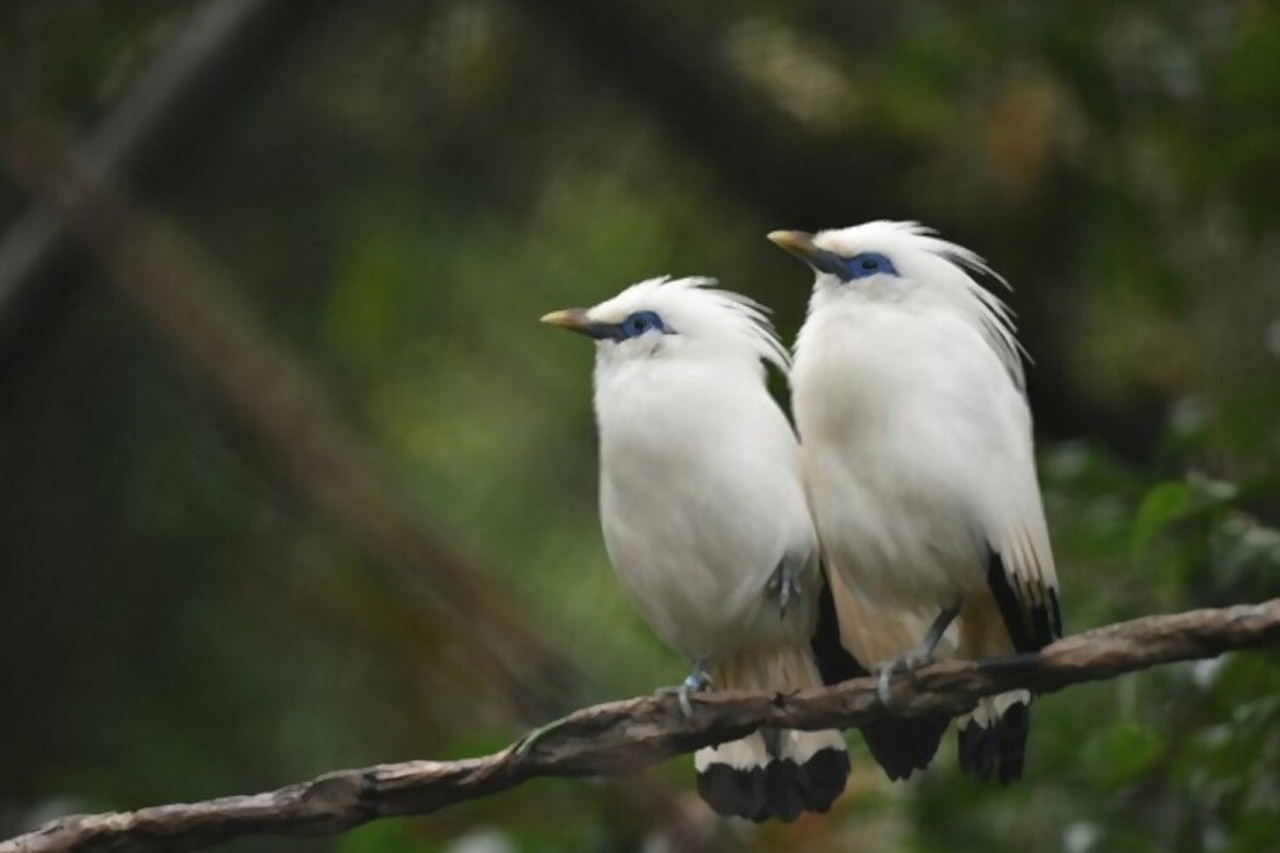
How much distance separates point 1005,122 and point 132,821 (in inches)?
106

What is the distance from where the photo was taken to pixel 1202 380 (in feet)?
16.5

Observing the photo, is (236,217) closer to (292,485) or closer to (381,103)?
(381,103)

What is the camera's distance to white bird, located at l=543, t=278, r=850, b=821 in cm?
299

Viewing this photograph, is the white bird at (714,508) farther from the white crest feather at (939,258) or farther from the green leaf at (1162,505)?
the green leaf at (1162,505)

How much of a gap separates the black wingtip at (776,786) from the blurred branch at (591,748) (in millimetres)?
303

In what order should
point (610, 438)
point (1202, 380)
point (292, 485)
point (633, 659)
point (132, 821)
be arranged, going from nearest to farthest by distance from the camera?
point (132, 821), point (610, 438), point (292, 485), point (1202, 380), point (633, 659)

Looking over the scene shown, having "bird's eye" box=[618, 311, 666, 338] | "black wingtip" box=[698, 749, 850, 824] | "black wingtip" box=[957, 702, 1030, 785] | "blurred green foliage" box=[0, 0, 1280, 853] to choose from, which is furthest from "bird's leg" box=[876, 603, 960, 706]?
"blurred green foliage" box=[0, 0, 1280, 853]

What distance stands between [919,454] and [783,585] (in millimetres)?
245

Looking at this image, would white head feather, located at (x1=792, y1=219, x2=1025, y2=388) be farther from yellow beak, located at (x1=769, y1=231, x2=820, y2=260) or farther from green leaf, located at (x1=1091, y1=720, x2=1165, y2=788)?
green leaf, located at (x1=1091, y1=720, x2=1165, y2=788)

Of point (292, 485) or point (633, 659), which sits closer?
point (292, 485)

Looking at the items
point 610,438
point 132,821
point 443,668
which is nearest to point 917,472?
point 610,438

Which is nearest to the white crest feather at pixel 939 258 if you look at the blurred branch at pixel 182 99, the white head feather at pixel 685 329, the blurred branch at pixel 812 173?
the white head feather at pixel 685 329

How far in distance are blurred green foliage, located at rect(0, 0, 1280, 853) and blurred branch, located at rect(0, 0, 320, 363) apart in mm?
157

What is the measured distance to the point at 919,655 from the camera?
2.83 metres
